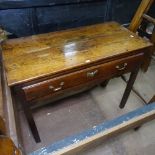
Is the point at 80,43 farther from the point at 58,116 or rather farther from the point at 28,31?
the point at 58,116

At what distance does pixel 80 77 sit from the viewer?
1.07 m

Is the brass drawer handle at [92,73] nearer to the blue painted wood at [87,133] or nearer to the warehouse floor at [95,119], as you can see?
the blue painted wood at [87,133]

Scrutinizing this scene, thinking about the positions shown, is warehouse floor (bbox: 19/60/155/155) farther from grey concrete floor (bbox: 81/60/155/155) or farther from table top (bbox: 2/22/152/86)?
table top (bbox: 2/22/152/86)

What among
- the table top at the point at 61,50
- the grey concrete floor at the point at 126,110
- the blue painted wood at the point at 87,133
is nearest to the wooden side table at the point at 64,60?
the table top at the point at 61,50

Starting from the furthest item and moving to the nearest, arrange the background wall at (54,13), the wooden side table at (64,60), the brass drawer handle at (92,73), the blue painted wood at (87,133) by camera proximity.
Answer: the background wall at (54,13)
the brass drawer handle at (92,73)
the wooden side table at (64,60)
the blue painted wood at (87,133)

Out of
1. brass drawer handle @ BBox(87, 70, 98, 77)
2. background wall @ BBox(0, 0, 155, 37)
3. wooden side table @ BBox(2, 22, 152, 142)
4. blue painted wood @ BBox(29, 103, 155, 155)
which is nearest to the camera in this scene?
blue painted wood @ BBox(29, 103, 155, 155)

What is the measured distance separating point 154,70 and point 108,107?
825mm

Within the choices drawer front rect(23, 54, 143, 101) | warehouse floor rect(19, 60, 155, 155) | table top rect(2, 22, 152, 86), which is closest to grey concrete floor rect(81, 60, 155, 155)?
warehouse floor rect(19, 60, 155, 155)

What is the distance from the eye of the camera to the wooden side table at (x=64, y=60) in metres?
0.95

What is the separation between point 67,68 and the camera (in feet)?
3.19

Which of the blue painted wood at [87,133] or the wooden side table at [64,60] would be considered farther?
the wooden side table at [64,60]

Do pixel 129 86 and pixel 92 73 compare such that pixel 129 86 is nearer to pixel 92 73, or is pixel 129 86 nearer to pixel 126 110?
pixel 126 110

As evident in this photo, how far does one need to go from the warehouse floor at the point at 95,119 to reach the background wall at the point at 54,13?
671mm

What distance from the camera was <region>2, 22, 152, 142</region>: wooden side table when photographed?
0.95 metres
